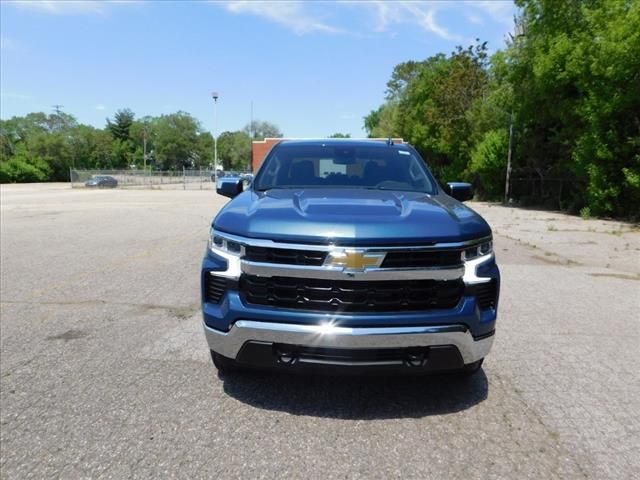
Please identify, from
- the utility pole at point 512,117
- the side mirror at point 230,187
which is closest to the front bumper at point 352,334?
the side mirror at point 230,187

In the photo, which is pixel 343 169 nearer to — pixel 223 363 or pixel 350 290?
pixel 350 290

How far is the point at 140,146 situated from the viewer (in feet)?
401

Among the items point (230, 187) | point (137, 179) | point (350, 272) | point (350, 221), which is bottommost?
point (137, 179)

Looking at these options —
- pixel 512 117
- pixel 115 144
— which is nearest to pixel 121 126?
pixel 115 144

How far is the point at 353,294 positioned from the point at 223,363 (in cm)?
115

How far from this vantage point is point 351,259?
2672 millimetres

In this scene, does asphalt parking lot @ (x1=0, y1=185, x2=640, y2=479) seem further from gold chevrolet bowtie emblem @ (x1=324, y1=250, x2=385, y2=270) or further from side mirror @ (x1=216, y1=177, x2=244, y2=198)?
side mirror @ (x1=216, y1=177, x2=244, y2=198)

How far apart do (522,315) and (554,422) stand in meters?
2.49

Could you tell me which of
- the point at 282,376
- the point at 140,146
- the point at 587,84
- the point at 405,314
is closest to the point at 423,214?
the point at 405,314

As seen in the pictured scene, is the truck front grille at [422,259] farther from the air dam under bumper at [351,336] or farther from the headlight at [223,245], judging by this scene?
the headlight at [223,245]

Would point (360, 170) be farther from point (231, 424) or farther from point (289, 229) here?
point (231, 424)

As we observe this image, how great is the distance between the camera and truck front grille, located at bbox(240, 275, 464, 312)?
2729 millimetres

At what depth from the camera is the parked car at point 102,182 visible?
4772 centimetres

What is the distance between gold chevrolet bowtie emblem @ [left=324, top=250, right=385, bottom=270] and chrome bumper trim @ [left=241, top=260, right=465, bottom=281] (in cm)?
2
